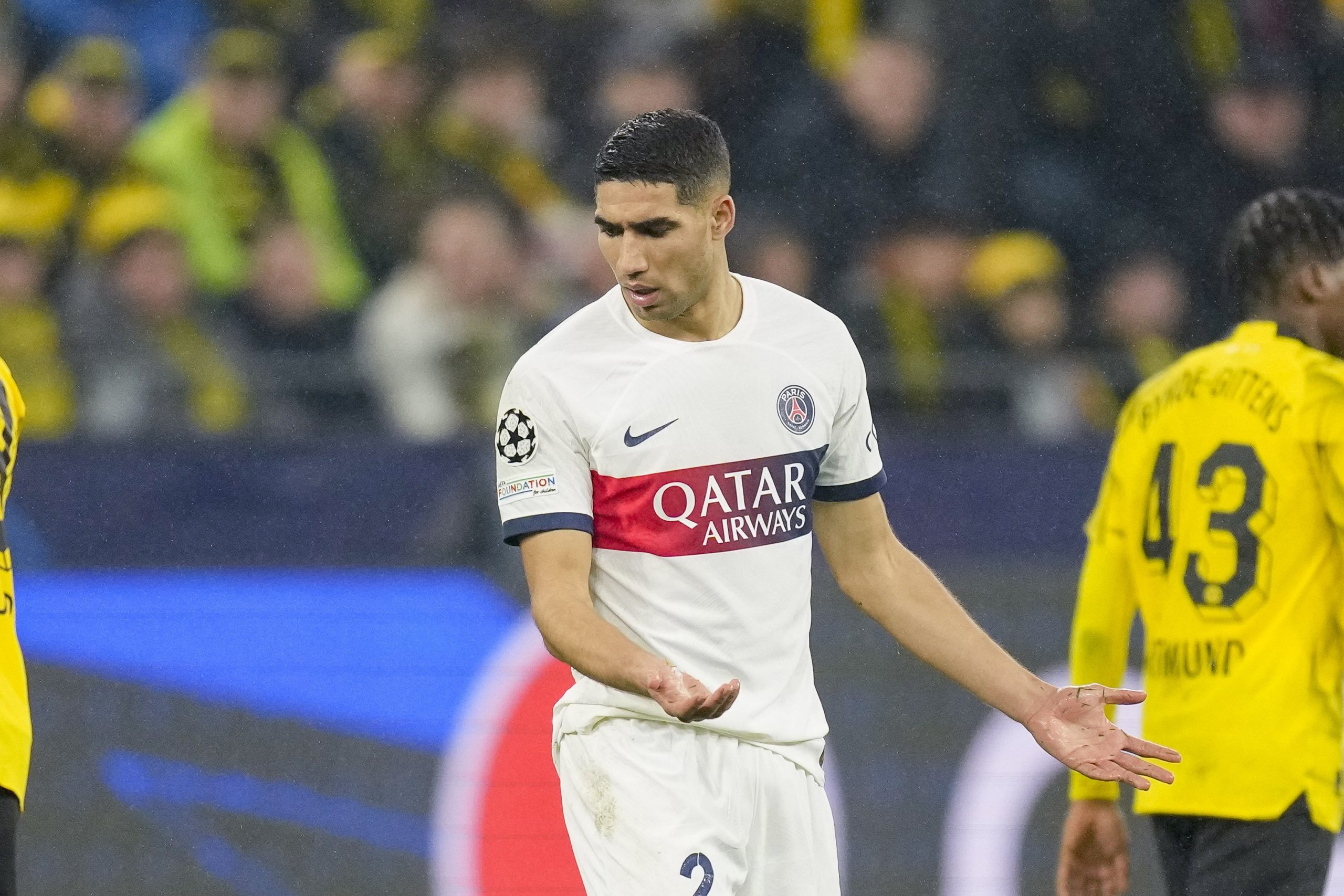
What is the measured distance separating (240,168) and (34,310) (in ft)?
2.99

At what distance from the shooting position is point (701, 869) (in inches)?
128

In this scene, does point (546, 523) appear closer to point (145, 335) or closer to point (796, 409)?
point (796, 409)

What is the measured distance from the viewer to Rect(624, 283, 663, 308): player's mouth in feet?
11.0

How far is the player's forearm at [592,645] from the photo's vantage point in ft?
9.98

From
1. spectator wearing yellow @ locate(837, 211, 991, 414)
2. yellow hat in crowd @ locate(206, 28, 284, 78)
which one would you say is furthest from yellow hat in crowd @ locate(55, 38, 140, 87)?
spectator wearing yellow @ locate(837, 211, 991, 414)

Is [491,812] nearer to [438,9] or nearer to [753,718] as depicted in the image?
[753,718]

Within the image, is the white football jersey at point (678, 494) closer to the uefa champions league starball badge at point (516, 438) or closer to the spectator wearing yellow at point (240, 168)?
the uefa champions league starball badge at point (516, 438)

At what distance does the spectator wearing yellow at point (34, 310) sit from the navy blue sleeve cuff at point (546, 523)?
2867 mm

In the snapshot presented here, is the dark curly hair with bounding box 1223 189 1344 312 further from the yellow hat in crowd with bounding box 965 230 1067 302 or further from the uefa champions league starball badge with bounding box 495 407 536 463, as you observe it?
the yellow hat in crowd with bounding box 965 230 1067 302

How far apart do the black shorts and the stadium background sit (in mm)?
1785

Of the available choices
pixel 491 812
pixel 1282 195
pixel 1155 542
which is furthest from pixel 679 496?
pixel 491 812

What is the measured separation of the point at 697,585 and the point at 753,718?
0.27m

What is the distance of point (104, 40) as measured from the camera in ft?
22.3

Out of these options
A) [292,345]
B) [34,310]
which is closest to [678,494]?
[292,345]
